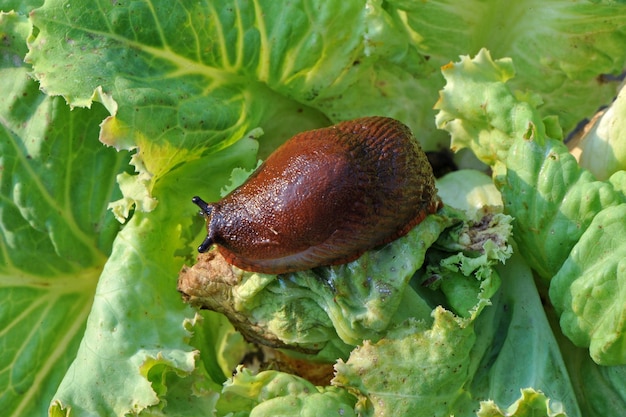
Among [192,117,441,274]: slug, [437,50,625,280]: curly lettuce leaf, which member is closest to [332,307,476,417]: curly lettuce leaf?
[192,117,441,274]: slug

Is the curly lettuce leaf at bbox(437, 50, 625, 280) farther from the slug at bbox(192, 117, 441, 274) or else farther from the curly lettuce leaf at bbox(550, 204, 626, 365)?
the slug at bbox(192, 117, 441, 274)

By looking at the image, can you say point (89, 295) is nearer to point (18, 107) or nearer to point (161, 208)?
point (161, 208)

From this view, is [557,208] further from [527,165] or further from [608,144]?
[608,144]

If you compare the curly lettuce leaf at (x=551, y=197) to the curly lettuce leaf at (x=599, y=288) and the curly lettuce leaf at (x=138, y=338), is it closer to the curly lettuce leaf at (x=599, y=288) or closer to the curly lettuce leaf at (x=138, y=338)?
the curly lettuce leaf at (x=599, y=288)

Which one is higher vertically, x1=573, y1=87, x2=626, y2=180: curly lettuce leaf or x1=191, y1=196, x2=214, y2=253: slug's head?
x1=573, y1=87, x2=626, y2=180: curly lettuce leaf

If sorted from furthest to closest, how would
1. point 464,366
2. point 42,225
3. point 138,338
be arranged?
point 42,225, point 138,338, point 464,366

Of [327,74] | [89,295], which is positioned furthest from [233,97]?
[89,295]

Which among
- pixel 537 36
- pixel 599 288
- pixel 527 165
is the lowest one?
pixel 599 288

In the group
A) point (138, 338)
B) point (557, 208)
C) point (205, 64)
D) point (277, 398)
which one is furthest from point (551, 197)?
point (138, 338)
